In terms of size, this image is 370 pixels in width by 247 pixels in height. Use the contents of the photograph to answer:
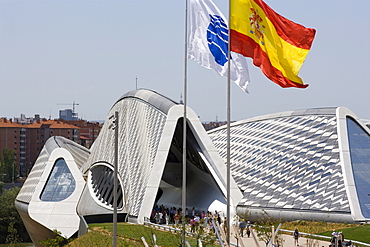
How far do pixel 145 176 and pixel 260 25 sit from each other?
66.5 feet

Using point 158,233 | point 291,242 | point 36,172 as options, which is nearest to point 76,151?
point 36,172

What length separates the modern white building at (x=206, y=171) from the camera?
116ft

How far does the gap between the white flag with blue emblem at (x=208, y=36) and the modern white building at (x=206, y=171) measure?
14284 mm

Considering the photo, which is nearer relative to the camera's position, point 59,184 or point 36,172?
point 59,184

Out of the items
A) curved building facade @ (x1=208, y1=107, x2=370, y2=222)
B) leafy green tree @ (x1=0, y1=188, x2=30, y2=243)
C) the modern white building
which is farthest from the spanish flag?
leafy green tree @ (x1=0, y1=188, x2=30, y2=243)

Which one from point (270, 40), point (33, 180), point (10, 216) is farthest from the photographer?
point (10, 216)

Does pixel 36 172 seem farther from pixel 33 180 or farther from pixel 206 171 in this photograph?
pixel 206 171

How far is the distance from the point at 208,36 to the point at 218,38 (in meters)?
0.41

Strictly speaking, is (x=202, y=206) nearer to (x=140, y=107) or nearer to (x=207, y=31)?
(x=140, y=107)

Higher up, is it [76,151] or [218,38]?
[76,151]

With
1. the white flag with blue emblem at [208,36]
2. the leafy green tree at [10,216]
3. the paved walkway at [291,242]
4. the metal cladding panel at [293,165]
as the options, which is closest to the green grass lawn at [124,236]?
the paved walkway at [291,242]

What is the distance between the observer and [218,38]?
71.7 feet

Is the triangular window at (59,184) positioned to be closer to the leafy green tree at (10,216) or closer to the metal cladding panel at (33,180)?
the metal cladding panel at (33,180)

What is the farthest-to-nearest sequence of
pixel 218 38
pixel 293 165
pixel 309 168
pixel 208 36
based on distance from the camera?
pixel 293 165
pixel 309 168
pixel 208 36
pixel 218 38
